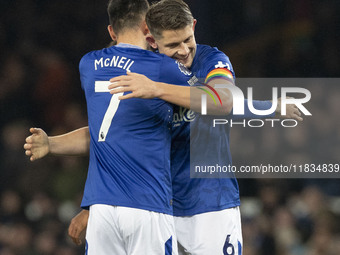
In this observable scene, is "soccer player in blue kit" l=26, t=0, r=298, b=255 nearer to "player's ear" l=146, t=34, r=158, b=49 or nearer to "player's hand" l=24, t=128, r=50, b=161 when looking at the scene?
"player's ear" l=146, t=34, r=158, b=49

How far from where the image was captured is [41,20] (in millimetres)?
8406

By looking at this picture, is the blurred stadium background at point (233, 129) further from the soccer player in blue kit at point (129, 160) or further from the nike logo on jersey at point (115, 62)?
the nike logo on jersey at point (115, 62)

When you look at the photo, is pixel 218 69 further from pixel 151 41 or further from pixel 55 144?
pixel 55 144

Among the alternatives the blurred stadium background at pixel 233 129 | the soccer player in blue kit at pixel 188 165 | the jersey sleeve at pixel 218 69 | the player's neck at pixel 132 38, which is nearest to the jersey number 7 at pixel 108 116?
the player's neck at pixel 132 38

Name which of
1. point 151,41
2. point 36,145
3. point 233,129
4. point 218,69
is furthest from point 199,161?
point 233,129

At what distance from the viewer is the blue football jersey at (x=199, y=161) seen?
11.7 ft

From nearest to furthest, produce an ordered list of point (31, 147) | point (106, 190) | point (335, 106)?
point (106, 190) < point (31, 147) < point (335, 106)

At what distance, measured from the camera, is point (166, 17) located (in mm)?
3453

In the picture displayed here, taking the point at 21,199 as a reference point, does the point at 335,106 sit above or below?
above

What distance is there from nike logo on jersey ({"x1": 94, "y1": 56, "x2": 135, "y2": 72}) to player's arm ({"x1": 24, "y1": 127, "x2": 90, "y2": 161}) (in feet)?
1.84

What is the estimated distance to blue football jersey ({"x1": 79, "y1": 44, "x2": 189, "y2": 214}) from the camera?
3.12 meters

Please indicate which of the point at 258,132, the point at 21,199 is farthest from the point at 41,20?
the point at 258,132

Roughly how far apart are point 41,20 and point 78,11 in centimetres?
56

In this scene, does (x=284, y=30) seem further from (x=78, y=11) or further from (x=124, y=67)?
(x=124, y=67)
